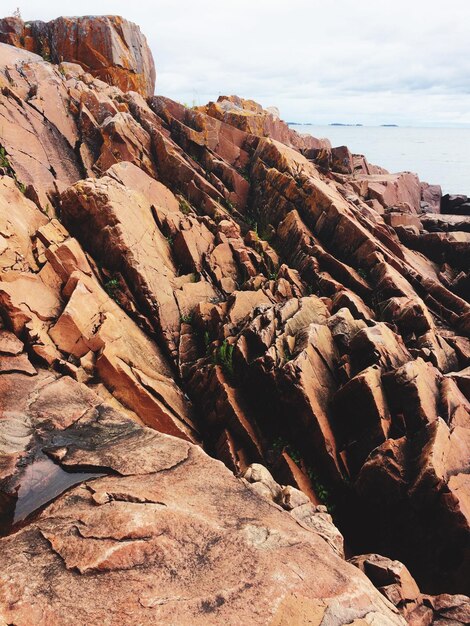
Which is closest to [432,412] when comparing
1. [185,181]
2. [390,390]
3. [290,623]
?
[390,390]

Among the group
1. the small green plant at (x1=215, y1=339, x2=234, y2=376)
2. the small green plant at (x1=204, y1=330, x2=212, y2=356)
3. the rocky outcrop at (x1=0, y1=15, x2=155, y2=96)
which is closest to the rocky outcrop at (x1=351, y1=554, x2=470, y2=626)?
the small green plant at (x1=215, y1=339, x2=234, y2=376)

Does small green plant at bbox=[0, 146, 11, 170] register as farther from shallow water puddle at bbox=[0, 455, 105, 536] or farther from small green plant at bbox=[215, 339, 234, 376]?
shallow water puddle at bbox=[0, 455, 105, 536]

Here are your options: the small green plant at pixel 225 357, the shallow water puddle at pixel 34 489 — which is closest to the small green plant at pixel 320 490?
the small green plant at pixel 225 357

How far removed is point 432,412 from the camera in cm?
1375

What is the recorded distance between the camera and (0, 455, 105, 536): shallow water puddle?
7.84 meters

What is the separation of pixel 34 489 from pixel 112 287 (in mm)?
10570

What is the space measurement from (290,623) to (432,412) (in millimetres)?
9902

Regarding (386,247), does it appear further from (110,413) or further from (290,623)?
(290,623)

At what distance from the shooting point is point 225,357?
54.5 ft

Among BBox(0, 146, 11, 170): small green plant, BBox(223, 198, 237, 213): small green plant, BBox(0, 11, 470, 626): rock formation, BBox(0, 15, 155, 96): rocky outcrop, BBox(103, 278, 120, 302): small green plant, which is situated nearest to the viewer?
BBox(0, 11, 470, 626): rock formation

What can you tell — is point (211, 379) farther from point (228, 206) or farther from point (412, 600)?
point (228, 206)

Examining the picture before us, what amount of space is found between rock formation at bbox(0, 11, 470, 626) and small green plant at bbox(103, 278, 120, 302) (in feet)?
0.31

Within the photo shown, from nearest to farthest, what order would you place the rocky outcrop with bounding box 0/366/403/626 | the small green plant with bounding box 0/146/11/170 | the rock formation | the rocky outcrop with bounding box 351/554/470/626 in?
the rocky outcrop with bounding box 0/366/403/626 → the rock formation → the rocky outcrop with bounding box 351/554/470/626 → the small green plant with bounding box 0/146/11/170

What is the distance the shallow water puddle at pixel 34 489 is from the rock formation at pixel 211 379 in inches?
2.4
